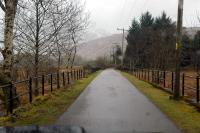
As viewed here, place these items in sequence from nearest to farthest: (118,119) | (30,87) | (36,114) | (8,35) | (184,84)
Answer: (118,119)
(36,114)
(8,35)
(30,87)
(184,84)

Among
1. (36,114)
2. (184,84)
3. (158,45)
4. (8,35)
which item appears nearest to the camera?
(36,114)

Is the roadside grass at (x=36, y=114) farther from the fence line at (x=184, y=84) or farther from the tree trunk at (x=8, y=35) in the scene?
the fence line at (x=184, y=84)

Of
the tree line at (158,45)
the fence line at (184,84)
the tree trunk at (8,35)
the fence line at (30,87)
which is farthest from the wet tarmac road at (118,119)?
the tree line at (158,45)

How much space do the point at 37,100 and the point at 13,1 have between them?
4.41m

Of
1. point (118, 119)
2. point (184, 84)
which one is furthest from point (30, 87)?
point (184, 84)

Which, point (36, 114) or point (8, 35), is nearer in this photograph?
point (36, 114)

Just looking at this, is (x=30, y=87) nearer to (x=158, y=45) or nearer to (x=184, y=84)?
(x=184, y=84)

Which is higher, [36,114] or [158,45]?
[158,45]

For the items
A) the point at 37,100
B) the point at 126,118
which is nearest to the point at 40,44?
the point at 37,100

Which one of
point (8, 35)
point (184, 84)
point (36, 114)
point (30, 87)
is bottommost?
point (36, 114)

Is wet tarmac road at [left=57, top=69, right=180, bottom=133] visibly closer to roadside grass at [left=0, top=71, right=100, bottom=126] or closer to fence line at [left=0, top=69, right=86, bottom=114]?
roadside grass at [left=0, top=71, right=100, bottom=126]


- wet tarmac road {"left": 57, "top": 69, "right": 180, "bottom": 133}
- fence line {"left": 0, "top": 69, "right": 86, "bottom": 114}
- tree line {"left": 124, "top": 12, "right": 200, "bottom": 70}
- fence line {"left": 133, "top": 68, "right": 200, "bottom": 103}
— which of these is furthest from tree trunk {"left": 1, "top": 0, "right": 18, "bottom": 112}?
tree line {"left": 124, "top": 12, "right": 200, "bottom": 70}

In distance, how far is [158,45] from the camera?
117 ft

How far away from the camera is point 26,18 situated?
2344 centimetres
